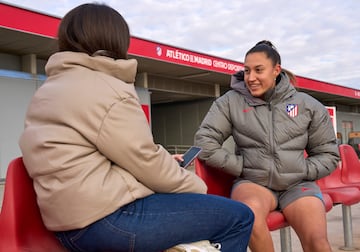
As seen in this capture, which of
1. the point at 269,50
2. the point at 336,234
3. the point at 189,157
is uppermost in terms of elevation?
the point at 269,50

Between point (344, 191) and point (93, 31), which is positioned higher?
point (93, 31)

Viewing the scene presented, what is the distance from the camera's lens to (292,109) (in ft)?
8.86

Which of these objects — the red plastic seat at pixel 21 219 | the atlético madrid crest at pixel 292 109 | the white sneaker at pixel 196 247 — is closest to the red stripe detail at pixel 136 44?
the atlético madrid crest at pixel 292 109

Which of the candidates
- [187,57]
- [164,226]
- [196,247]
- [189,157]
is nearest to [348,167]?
[189,157]

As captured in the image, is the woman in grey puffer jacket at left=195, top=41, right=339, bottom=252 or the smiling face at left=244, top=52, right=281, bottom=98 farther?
the smiling face at left=244, top=52, right=281, bottom=98

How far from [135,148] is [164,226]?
28 centimetres

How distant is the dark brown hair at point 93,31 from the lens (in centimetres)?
162

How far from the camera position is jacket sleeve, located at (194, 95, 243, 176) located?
263 centimetres

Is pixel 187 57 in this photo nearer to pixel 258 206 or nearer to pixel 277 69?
pixel 277 69

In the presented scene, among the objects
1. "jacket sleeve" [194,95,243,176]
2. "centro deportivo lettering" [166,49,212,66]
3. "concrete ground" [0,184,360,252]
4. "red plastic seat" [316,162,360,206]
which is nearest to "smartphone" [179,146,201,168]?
"jacket sleeve" [194,95,243,176]

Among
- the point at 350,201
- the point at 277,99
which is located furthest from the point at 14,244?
the point at 350,201

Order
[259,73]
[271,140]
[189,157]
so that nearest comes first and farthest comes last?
[189,157], [271,140], [259,73]

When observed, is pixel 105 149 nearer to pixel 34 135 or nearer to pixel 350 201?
pixel 34 135

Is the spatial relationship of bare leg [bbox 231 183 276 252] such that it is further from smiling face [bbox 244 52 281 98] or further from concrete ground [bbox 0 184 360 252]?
concrete ground [bbox 0 184 360 252]
